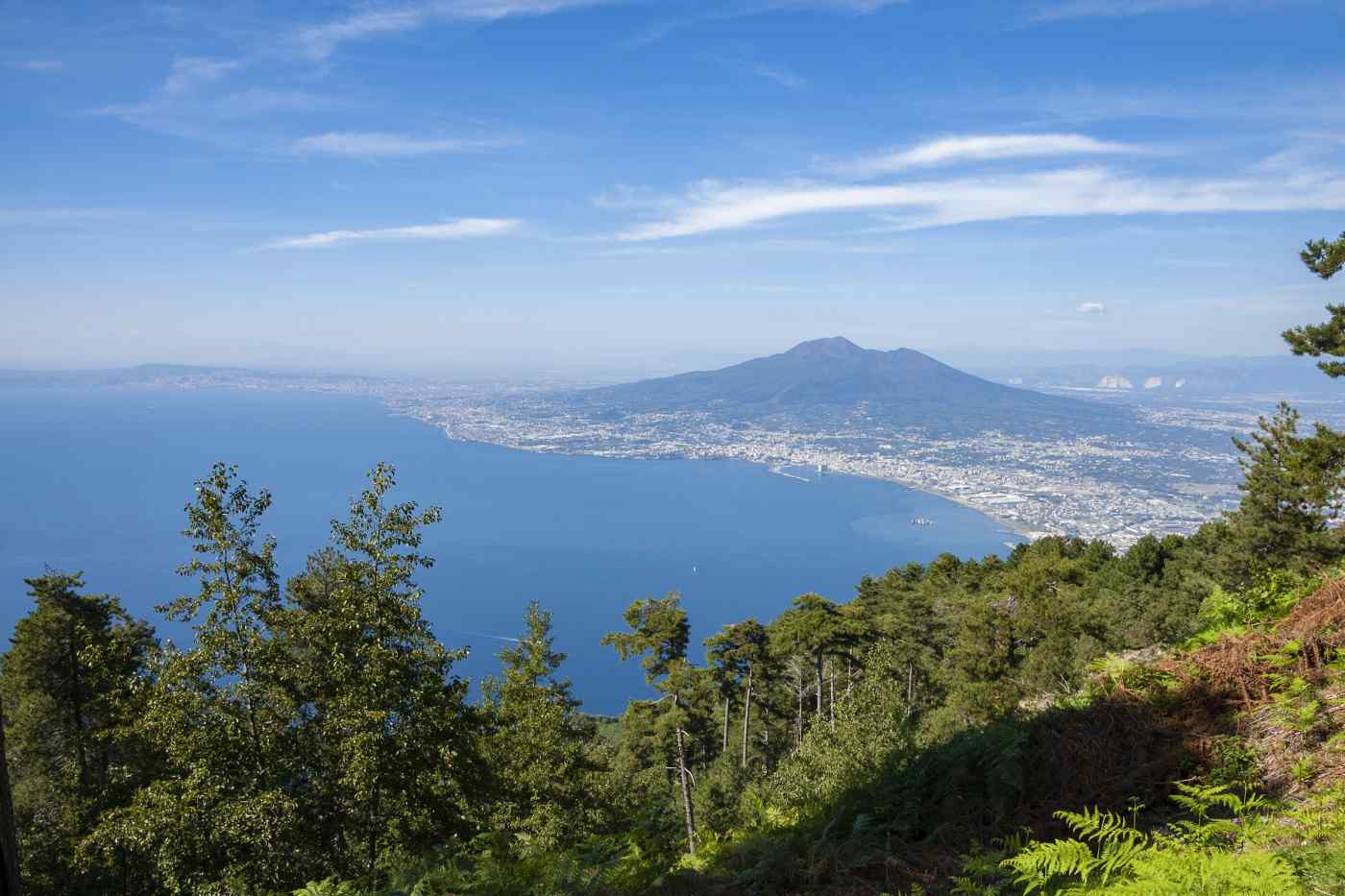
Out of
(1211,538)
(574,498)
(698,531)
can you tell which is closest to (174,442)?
(574,498)

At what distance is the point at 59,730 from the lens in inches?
451

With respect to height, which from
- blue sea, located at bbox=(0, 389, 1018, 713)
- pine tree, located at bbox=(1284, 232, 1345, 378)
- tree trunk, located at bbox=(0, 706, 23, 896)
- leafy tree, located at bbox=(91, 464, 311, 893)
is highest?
pine tree, located at bbox=(1284, 232, 1345, 378)

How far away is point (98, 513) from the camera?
85750 millimetres

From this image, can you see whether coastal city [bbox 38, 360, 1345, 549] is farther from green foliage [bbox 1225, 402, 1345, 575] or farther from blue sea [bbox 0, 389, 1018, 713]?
green foliage [bbox 1225, 402, 1345, 575]

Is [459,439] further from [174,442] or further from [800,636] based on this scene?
[800,636]

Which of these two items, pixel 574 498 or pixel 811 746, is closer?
pixel 811 746

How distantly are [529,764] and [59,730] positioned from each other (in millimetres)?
7780

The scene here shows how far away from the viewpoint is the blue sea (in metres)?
60.7

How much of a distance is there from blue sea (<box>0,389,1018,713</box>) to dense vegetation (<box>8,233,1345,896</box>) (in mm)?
39190

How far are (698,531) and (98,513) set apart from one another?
2924 inches

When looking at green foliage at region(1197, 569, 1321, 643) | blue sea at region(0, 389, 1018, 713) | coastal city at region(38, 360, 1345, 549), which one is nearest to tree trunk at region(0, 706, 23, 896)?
green foliage at region(1197, 569, 1321, 643)

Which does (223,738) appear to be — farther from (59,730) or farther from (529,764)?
(59,730)

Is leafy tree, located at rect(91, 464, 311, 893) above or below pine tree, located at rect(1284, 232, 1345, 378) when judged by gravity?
below

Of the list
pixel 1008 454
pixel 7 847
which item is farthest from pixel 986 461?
pixel 7 847
